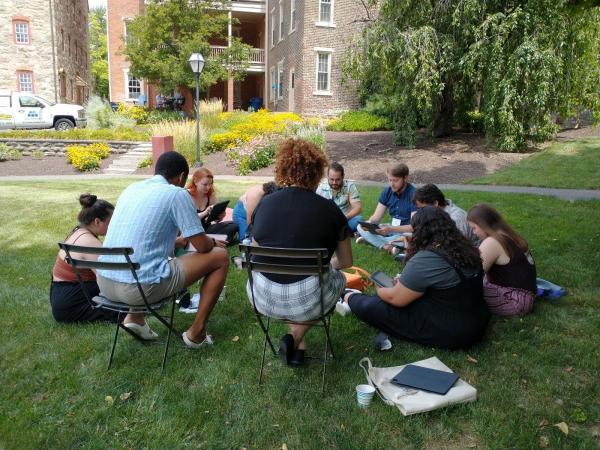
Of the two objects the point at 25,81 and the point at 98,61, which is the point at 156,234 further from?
the point at 98,61

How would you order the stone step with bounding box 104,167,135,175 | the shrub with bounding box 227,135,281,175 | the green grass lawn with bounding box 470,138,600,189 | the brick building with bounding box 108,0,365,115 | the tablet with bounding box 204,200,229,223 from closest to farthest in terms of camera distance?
the tablet with bounding box 204,200,229,223 < the green grass lawn with bounding box 470,138,600,189 < the shrub with bounding box 227,135,281,175 < the stone step with bounding box 104,167,135,175 < the brick building with bounding box 108,0,365,115

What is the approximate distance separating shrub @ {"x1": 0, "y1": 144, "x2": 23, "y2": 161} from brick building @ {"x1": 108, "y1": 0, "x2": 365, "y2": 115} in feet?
31.2

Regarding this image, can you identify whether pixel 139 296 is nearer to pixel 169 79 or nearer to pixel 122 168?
pixel 122 168

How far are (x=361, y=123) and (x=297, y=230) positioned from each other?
18.5 meters

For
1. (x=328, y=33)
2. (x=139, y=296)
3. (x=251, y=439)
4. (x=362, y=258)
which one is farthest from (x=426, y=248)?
(x=328, y=33)

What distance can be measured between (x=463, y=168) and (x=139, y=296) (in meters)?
11.4

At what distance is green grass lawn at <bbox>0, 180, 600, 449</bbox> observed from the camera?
2539 mm

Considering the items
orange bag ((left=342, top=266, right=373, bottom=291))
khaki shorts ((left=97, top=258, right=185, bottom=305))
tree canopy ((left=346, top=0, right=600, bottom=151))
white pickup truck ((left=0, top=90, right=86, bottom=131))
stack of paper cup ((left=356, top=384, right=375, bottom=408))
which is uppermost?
tree canopy ((left=346, top=0, right=600, bottom=151))

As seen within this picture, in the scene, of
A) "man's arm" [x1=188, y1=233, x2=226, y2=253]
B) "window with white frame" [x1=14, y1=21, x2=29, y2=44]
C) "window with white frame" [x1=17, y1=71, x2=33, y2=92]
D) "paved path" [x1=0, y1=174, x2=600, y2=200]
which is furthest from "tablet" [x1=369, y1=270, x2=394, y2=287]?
"window with white frame" [x1=14, y1=21, x2=29, y2=44]

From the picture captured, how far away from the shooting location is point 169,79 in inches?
915

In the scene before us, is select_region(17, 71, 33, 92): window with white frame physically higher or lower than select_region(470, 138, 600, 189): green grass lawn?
higher

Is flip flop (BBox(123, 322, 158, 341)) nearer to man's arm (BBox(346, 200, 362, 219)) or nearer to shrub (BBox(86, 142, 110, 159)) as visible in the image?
man's arm (BBox(346, 200, 362, 219))

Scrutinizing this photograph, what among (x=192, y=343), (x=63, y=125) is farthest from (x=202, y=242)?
(x=63, y=125)

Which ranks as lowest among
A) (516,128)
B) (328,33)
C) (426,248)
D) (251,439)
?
(251,439)
